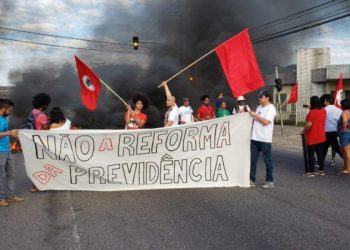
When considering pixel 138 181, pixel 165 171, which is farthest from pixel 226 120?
pixel 138 181

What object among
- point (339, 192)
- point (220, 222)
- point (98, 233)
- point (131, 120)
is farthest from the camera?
point (131, 120)

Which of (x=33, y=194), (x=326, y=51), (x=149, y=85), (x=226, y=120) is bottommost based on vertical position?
(x=33, y=194)

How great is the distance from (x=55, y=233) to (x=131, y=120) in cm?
294

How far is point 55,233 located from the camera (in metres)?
4.36

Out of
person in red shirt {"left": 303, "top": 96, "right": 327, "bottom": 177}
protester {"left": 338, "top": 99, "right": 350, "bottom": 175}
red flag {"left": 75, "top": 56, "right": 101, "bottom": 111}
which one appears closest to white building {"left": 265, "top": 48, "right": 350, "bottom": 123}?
protester {"left": 338, "top": 99, "right": 350, "bottom": 175}

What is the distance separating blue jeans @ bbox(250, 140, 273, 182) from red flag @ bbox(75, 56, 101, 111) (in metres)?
2.89

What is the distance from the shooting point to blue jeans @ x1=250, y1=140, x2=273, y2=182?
6383 mm

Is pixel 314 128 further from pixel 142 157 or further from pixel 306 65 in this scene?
pixel 306 65

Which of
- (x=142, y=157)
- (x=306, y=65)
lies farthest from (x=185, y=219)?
(x=306, y=65)

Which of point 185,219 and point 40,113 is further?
point 40,113

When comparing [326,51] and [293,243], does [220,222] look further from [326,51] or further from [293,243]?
[326,51]

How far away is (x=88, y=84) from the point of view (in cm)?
740

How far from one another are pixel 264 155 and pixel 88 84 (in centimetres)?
329

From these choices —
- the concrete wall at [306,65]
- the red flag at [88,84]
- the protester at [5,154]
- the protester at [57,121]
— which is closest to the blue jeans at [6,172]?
the protester at [5,154]
